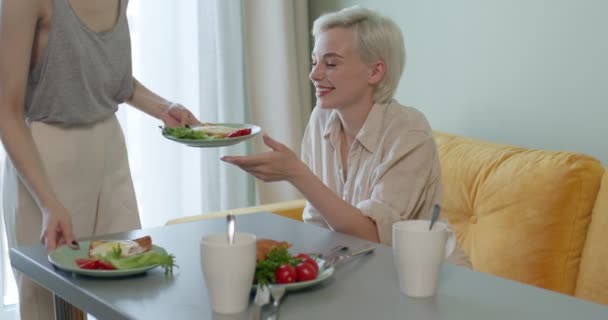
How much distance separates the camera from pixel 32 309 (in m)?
2.17

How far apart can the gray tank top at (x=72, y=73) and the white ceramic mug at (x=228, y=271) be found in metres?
0.85

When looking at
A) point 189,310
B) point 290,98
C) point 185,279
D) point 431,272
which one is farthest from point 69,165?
point 290,98

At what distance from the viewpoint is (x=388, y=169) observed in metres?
2.30

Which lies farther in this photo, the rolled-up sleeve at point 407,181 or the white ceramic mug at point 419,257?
the rolled-up sleeve at point 407,181

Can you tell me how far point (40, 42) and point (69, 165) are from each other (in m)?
0.30

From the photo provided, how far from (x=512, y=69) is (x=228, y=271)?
1.93 metres

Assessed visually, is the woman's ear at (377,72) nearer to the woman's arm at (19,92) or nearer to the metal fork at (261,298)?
the woman's arm at (19,92)

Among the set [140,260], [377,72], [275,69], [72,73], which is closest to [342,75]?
[377,72]

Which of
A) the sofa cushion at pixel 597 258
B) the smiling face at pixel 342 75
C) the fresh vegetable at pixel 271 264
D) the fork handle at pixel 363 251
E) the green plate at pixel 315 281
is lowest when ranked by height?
the sofa cushion at pixel 597 258

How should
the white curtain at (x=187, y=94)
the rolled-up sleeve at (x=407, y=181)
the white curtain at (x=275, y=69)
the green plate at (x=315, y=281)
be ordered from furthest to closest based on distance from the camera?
the white curtain at (x=275, y=69) < the white curtain at (x=187, y=94) < the rolled-up sleeve at (x=407, y=181) < the green plate at (x=315, y=281)

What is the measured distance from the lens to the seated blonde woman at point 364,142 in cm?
219

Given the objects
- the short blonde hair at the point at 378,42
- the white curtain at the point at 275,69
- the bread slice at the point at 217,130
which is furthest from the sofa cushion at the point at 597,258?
the white curtain at the point at 275,69

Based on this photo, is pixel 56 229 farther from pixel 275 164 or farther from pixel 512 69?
pixel 512 69

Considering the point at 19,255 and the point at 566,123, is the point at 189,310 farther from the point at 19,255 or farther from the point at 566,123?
the point at 566,123
